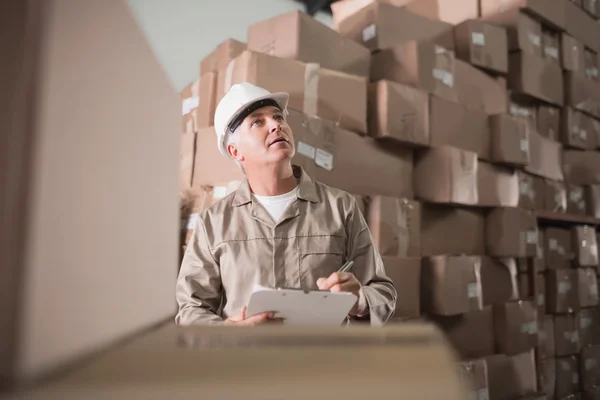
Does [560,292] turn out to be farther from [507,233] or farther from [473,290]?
[473,290]

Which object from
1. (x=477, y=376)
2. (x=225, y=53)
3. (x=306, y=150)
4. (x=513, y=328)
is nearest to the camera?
(x=306, y=150)

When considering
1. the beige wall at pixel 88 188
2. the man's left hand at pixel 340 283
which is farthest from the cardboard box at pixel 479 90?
the beige wall at pixel 88 188

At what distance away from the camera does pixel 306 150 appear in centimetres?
125

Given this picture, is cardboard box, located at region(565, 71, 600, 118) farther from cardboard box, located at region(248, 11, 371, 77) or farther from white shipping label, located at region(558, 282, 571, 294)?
cardboard box, located at region(248, 11, 371, 77)

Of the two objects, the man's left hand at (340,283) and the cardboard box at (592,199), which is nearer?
the man's left hand at (340,283)

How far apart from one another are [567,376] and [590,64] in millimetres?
1789

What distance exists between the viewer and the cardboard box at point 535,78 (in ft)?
7.18

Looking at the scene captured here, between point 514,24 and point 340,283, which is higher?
point 514,24

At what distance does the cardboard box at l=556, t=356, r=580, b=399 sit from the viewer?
91.2 inches

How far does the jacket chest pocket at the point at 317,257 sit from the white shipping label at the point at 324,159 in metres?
0.38

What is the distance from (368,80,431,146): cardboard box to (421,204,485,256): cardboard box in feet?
0.98

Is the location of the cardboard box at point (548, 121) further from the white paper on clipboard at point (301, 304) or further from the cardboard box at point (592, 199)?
the white paper on clipboard at point (301, 304)

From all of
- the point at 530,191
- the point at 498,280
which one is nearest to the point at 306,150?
the point at 498,280

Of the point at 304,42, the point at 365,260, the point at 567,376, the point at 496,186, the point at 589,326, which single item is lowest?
the point at 567,376
